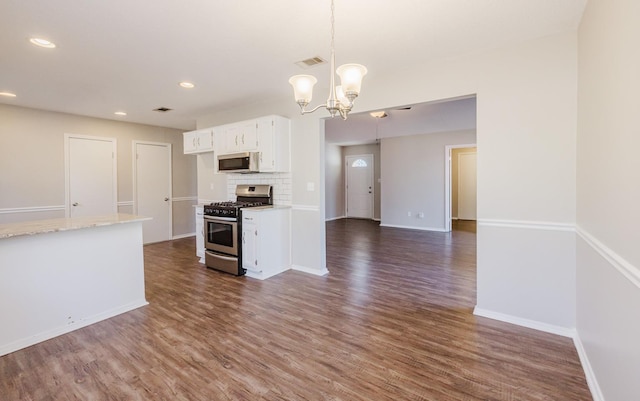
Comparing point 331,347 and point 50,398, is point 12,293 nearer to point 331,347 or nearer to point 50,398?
point 50,398

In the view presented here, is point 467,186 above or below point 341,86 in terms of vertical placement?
below

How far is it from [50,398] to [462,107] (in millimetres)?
7576

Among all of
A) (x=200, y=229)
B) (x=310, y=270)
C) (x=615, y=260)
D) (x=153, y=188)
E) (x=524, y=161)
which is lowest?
(x=310, y=270)

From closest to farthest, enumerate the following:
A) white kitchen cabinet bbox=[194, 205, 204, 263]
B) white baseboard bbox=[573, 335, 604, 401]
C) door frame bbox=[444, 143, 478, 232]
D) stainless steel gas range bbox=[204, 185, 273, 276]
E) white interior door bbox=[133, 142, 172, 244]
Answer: white baseboard bbox=[573, 335, 604, 401] < stainless steel gas range bbox=[204, 185, 273, 276] < white kitchen cabinet bbox=[194, 205, 204, 263] < white interior door bbox=[133, 142, 172, 244] < door frame bbox=[444, 143, 478, 232]

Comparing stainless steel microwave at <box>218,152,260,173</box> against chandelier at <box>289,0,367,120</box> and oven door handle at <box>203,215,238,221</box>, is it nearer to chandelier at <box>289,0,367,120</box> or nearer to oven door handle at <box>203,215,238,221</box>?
oven door handle at <box>203,215,238,221</box>

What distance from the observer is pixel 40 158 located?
4.95m

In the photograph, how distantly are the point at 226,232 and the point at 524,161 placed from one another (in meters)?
3.55

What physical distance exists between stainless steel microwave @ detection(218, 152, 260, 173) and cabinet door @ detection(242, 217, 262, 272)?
2.54 ft

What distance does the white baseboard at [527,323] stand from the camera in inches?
97.9

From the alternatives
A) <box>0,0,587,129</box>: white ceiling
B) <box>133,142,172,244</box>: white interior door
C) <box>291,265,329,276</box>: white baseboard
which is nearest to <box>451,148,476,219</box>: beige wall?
<box>291,265,329,276</box>: white baseboard

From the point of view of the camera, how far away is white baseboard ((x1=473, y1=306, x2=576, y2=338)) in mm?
2487

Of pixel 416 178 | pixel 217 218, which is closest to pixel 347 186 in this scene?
pixel 416 178

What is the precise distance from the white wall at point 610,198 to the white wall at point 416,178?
17.1 feet

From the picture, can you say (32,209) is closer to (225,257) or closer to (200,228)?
(200,228)
